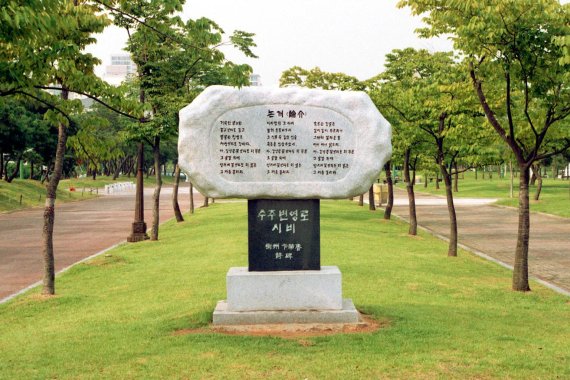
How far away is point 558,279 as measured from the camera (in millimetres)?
17359

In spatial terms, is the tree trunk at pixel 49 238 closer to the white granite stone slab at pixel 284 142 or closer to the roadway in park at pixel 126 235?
the roadway in park at pixel 126 235

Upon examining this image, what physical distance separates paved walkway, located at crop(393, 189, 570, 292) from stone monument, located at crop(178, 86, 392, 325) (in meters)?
8.13

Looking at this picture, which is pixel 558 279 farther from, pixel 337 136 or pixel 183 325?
pixel 183 325

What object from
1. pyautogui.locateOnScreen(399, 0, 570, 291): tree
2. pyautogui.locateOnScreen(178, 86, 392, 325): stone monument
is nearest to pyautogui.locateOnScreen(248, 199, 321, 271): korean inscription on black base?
pyautogui.locateOnScreen(178, 86, 392, 325): stone monument

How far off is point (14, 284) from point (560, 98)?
43.9 ft

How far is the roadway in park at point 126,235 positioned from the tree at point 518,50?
3.72 m

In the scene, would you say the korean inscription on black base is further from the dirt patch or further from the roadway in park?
the roadway in park

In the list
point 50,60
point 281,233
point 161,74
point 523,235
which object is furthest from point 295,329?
point 161,74

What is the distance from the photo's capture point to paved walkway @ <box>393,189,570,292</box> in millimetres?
19672

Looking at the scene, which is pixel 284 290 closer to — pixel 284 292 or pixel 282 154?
pixel 284 292

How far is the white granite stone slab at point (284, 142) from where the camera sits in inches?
414

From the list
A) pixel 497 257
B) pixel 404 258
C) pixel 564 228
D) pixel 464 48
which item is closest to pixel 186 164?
pixel 464 48

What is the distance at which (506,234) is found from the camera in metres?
29.0

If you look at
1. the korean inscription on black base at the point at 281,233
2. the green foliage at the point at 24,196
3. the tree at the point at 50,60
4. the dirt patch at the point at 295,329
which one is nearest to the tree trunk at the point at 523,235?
the dirt patch at the point at 295,329
